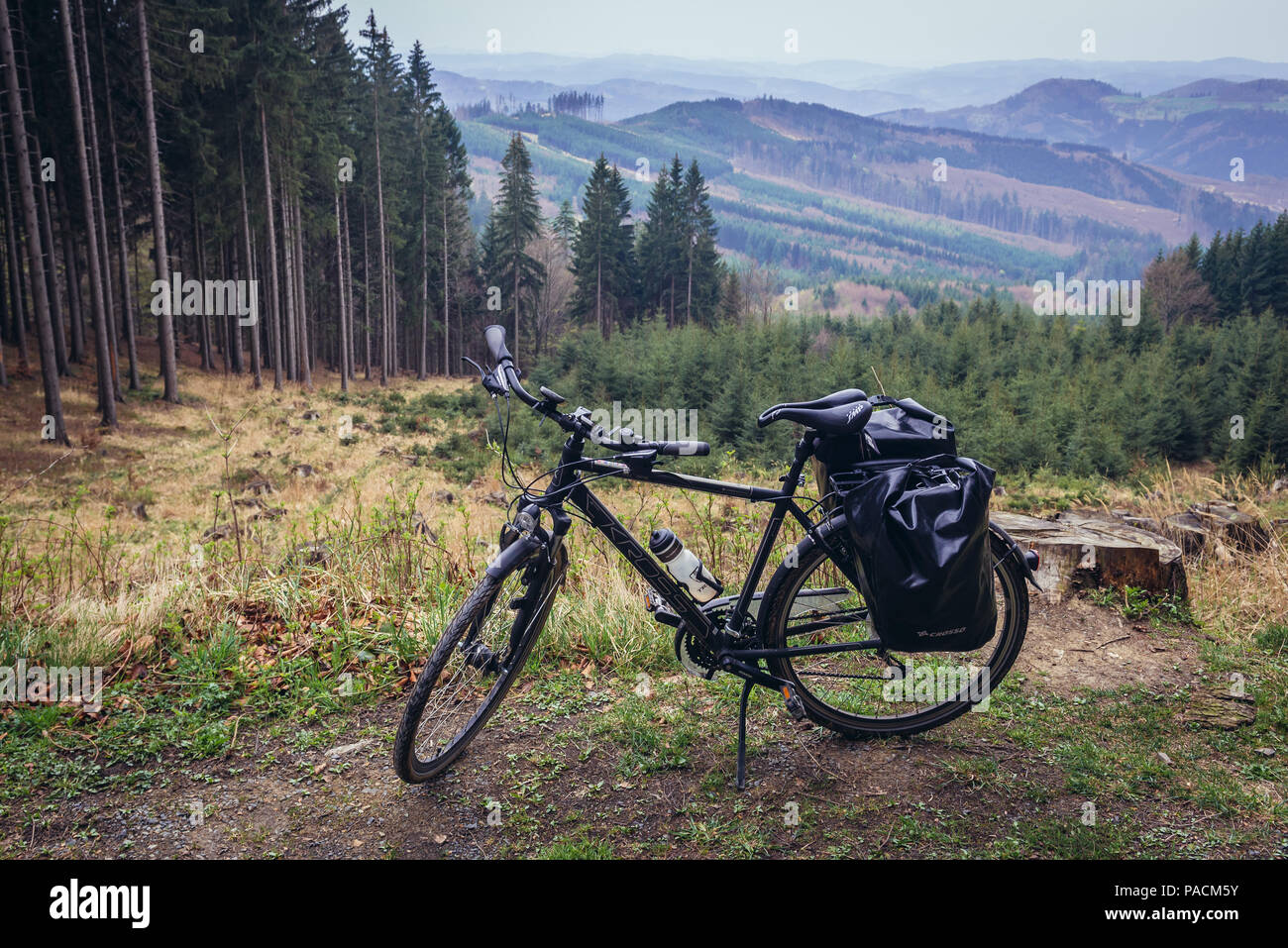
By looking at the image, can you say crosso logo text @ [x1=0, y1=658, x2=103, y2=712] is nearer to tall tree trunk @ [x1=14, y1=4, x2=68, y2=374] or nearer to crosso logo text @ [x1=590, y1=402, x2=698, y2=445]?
crosso logo text @ [x1=590, y1=402, x2=698, y2=445]

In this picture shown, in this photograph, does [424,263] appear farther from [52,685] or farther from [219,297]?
[52,685]

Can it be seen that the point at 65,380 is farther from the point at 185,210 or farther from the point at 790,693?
the point at 790,693

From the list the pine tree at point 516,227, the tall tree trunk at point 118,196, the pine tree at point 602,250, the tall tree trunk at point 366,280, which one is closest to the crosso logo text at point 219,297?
the tall tree trunk at point 118,196

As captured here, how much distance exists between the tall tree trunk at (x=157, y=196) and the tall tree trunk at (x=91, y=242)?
200cm

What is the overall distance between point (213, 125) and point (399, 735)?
32069 mm

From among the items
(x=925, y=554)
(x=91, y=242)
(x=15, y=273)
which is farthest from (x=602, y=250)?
(x=925, y=554)

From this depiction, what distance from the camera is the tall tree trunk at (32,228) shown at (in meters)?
16.6

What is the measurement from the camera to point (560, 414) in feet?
10.2

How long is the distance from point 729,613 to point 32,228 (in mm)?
21196

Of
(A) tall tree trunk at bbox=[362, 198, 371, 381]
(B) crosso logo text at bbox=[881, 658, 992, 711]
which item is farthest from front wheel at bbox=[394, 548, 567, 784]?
(A) tall tree trunk at bbox=[362, 198, 371, 381]

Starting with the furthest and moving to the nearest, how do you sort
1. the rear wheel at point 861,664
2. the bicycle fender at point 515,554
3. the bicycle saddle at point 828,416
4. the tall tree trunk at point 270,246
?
the tall tree trunk at point 270,246, the rear wheel at point 861,664, the bicycle saddle at point 828,416, the bicycle fender at point 515,554

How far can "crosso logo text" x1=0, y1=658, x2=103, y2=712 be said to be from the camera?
4.01 m

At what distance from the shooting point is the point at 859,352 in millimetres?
28250

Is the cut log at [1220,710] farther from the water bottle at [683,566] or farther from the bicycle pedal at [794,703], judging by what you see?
the water bottle at [683,566]
